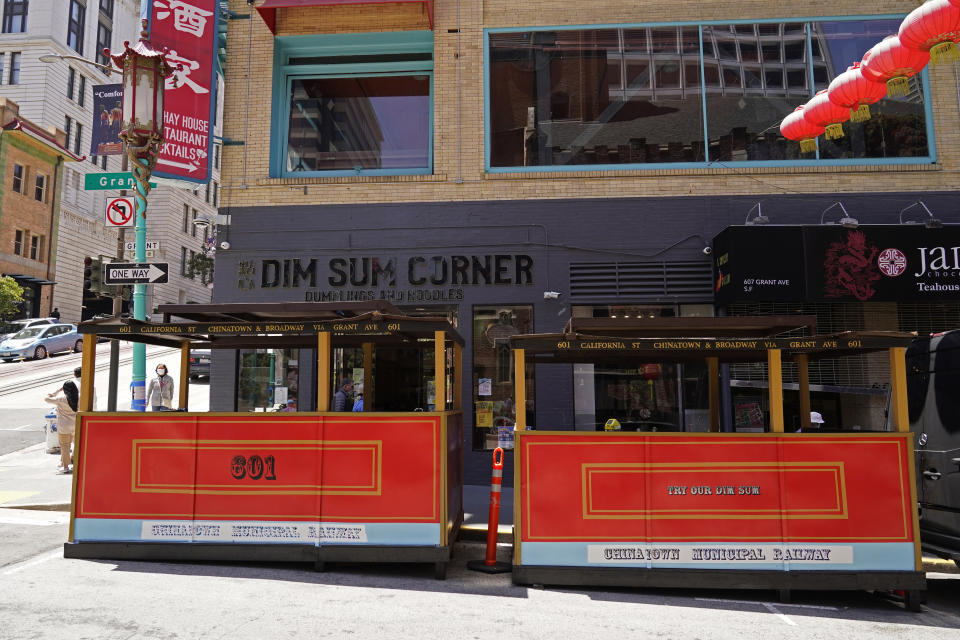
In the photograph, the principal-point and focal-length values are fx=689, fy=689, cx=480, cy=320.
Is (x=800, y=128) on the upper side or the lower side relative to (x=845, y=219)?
upper

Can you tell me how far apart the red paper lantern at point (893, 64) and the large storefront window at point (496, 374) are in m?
6.23

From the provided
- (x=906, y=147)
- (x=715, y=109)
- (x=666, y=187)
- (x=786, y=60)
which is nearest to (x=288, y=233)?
(x=666, y=187)

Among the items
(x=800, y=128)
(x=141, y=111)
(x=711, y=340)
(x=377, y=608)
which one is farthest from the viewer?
(x=141, y=111)

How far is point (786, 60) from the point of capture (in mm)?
12852

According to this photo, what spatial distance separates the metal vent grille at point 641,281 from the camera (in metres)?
12.2

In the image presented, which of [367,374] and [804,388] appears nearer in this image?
[804,388]

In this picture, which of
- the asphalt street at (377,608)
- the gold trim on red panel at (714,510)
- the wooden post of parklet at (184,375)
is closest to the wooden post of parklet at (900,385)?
A: the gold trim on red panel at (714,510)

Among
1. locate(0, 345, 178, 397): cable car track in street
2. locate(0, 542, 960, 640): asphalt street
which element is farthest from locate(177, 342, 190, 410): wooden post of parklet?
locate(0, 345, 178, 397): cable car track in street

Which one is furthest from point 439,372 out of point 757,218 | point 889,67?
point 757,218

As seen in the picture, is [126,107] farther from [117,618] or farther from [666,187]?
[666,187]

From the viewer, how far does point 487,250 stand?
12.5 m

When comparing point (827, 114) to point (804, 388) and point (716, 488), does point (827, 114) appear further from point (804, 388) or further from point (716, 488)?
point (716, 488)

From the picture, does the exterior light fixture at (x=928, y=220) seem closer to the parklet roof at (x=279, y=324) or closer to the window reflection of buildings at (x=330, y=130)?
the parklet roof at (x=279, y=324)

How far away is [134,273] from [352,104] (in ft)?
18.4
